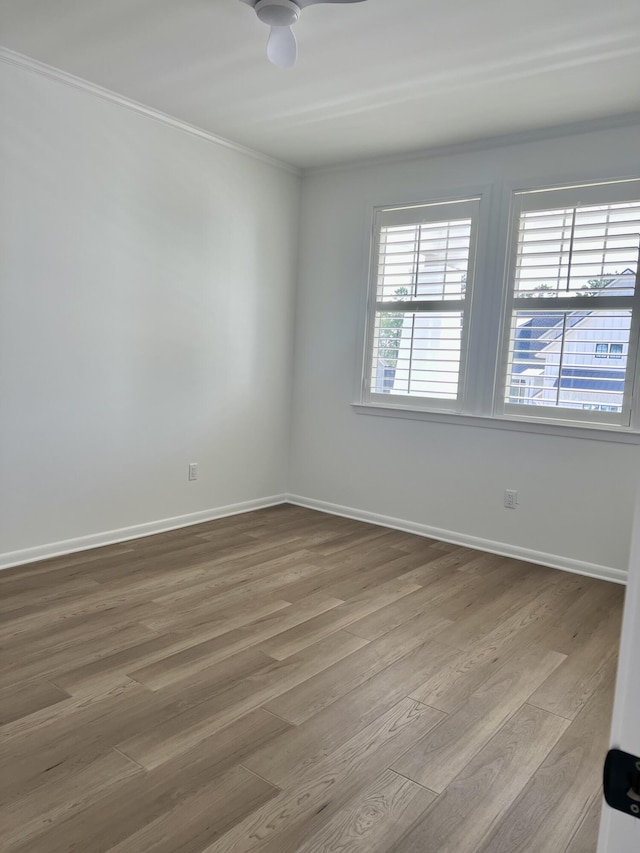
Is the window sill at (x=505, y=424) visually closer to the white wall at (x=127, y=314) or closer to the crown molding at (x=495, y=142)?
the white wall at (x=127, y=314)

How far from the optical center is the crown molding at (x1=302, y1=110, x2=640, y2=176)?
11.7 ft

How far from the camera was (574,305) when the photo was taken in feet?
12.3

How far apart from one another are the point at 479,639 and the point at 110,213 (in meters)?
3.08

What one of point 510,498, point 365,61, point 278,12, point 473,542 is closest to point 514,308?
point 510,498

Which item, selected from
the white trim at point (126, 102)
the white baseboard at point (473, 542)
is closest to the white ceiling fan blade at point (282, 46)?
the white trim at point (126, 102)

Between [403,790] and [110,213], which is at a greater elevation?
[110,213]

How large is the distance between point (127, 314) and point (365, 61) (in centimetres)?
195

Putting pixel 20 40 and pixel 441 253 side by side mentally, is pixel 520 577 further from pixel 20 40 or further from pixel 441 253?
pixel 20 40

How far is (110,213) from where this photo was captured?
145 inches

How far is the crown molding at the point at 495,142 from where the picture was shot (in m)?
3.57

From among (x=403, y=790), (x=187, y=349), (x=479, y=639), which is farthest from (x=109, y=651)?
(x=187, y=349)

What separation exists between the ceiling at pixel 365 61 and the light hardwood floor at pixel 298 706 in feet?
8.73

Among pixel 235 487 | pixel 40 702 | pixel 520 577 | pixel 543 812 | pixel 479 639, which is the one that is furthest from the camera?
pixel 235 487

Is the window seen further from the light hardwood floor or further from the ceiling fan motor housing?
the ceiling fan motor housing
